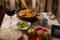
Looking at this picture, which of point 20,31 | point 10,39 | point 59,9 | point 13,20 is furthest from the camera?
point 59,9

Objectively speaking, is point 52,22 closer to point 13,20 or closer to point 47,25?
point 47,25

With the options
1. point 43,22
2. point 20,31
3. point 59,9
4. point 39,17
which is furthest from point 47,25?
point 59,9

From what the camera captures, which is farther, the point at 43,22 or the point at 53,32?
the point at 43,22

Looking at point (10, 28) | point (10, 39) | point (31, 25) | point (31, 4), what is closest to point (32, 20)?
point (31, 25)

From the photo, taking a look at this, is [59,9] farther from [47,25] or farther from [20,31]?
[20,31]

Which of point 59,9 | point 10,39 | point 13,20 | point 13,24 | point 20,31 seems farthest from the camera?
point 59,9

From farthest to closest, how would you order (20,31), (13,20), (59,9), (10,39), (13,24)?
(59,9) < (13,20) < (13,24) < (20,31) < (10,39)

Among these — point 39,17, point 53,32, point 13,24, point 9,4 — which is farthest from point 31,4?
point 53,32

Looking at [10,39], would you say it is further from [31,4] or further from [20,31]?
[31,4]

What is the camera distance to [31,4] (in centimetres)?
266

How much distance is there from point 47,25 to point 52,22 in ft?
0.31

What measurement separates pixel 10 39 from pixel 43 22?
493 mm

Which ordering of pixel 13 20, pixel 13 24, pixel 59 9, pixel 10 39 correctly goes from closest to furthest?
pixel 10 39 < pixel 13 24 < pixel 13 20 < pixel 59 9

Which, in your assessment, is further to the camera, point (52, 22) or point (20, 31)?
point (52, 22)
